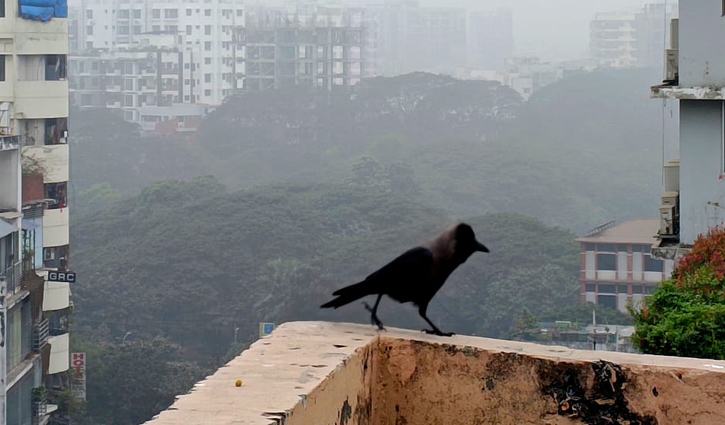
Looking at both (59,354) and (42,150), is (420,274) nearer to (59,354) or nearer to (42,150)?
(59,354)

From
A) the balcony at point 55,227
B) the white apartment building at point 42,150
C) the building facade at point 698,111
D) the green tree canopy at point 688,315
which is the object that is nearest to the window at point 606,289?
the white apartment building at point 42,150

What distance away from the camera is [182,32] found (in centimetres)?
10462

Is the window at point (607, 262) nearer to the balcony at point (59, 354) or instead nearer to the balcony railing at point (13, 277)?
the balcony at point (59, 354)

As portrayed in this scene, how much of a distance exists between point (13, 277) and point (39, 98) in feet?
33.2

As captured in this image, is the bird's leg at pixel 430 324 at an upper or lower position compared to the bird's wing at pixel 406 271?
lower

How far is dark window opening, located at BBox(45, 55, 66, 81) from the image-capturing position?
126 feet

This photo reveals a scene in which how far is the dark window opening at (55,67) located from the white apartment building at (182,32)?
59.4m

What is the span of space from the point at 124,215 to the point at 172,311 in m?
12.0

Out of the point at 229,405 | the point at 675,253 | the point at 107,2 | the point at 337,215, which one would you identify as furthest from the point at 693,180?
the point at 107,2

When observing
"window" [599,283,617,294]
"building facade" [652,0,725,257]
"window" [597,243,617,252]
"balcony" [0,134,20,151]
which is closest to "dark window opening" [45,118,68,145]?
"balcony" [0,134,20,151]

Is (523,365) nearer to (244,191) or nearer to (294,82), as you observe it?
(244,191)

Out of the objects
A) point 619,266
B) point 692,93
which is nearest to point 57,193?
point 619,266

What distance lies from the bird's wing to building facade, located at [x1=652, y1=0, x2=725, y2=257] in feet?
33.2

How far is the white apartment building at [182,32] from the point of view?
10262cm
